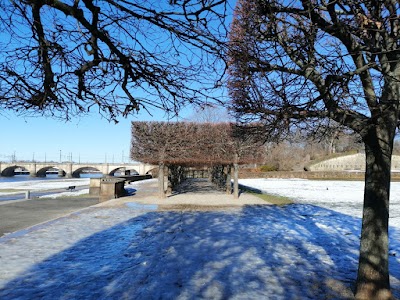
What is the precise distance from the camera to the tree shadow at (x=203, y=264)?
4.99 metres

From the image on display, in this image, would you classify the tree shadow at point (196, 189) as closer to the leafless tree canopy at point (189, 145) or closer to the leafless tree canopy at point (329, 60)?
the leafless tree canopy at point (189, 145)

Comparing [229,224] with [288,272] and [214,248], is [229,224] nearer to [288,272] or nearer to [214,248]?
[214,248]

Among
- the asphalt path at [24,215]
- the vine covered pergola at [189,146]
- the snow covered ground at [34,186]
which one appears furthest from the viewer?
the snow covered ground at [34,186]

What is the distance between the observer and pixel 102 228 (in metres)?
10.0

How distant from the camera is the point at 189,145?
19.0m

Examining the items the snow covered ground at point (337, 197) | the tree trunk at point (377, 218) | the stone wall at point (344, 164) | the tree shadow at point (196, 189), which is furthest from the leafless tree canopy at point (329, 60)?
the stone wall at point (344, 164)

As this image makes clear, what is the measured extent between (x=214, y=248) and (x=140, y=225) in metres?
3.66

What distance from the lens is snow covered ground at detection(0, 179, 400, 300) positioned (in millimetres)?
5039

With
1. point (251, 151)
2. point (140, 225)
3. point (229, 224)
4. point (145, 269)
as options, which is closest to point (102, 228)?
point (140, 225)

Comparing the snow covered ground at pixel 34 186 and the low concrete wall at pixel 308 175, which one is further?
the low concrete wall at pixel 308 175

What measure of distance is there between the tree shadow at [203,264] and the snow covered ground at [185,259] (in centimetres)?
1

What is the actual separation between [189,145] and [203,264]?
12.9 metres

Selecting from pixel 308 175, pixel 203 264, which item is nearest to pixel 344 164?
pixel 308 175

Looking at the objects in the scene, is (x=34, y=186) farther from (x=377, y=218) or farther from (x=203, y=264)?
(x=377, y=218)
